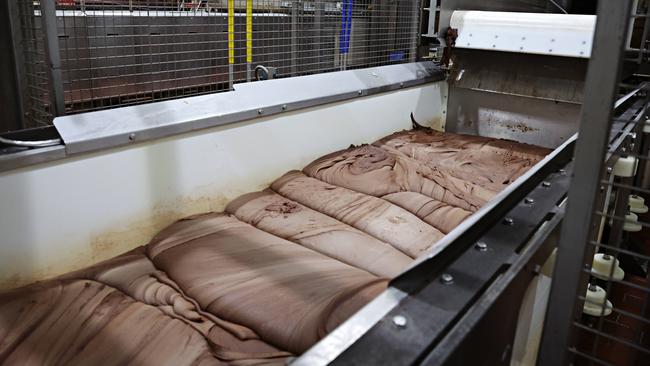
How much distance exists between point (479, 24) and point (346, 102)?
3.26 ft

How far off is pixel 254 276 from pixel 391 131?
1577mm

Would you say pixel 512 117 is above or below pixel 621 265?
above

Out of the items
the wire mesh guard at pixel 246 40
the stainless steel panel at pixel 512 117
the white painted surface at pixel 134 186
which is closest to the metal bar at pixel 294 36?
the wire mesh guard at pixel 246 40

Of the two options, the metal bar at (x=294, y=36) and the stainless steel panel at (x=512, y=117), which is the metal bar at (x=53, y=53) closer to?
the metal bar at (x=294, y=36)

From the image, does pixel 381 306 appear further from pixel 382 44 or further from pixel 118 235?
pixel 382 44

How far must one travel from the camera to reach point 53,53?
153 centimetres

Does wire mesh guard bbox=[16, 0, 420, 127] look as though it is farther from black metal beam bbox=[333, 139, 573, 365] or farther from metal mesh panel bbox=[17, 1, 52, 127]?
black metal beam bbox=[333, 139, 573, 365]

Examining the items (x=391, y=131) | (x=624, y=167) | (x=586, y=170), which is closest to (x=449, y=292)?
(x=586, y=170)

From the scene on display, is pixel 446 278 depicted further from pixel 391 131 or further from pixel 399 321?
pixel 391 131

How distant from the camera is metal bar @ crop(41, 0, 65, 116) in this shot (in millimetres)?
1488

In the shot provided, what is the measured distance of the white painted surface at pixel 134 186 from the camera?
1.43m

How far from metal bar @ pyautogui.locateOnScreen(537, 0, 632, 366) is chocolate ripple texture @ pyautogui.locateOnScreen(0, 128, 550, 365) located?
553mm

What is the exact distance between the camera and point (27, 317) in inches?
51.7

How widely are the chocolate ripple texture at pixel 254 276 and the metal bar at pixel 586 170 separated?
55 centimetres
